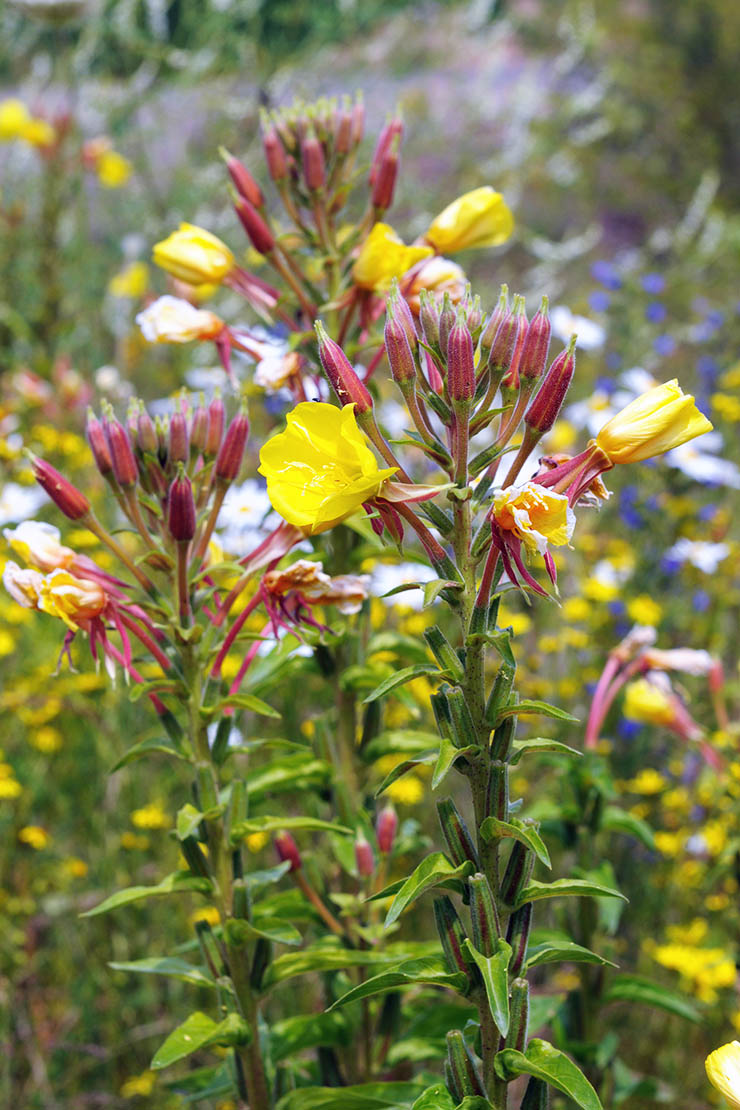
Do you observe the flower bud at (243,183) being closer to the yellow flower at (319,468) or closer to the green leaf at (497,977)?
the yellow flower at (319,468)

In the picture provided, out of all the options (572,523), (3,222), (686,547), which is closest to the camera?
(572,523)

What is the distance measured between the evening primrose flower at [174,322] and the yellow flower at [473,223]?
0.45 metres

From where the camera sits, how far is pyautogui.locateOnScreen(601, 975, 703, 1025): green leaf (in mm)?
1812

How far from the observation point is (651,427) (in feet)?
4.03

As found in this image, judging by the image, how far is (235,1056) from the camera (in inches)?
64.0

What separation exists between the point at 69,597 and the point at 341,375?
0.53 m

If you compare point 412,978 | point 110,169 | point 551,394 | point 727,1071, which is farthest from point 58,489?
point 110,169

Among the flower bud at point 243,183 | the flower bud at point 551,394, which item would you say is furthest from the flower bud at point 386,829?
the flower bud at point 243,183

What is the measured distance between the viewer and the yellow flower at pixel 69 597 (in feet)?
4.75

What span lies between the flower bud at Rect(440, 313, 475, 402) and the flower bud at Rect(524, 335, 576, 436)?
0.29ft

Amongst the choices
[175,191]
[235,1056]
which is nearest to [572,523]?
[235,1056]

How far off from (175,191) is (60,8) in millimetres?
2509

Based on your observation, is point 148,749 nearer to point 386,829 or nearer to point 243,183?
point 386,829

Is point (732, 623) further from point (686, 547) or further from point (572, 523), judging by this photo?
point (572, 523)
